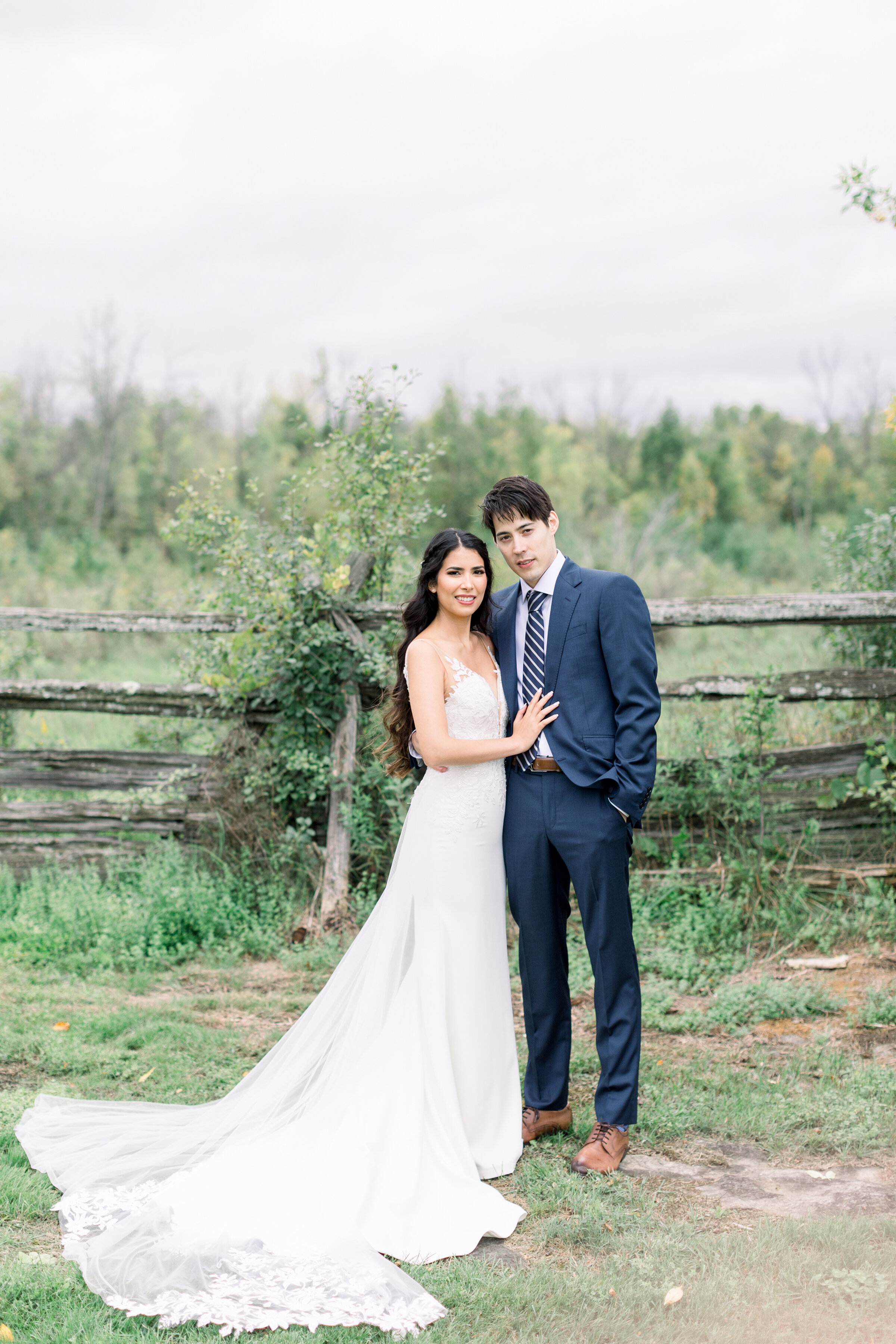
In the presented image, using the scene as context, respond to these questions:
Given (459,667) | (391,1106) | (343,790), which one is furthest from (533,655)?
(343,790)

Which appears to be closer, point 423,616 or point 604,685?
point 604,685

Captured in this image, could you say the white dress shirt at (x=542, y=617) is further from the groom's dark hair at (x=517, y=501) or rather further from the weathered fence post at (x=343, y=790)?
the weathered fence post at (x=343, y=790)

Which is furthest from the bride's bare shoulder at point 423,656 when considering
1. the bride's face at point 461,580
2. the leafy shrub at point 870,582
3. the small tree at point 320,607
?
the leafy shrub at point 870,582

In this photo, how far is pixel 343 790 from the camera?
590 centimetres

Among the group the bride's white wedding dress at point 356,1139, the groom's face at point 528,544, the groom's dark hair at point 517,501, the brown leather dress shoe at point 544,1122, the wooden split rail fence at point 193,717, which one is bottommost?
the brown leather dress shoe at point 544,1122

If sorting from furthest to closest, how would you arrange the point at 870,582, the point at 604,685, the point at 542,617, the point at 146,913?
the point at 870,582 < the point at 146,913 < the point at 542,617 < the point at 604,685

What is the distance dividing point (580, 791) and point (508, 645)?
24.1 inches

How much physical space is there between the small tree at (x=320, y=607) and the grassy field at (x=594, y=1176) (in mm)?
916

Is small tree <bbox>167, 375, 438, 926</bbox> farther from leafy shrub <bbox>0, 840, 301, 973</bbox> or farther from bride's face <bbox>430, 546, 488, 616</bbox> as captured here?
bride's face <bbox>430, 546, 488, 616</bbox>

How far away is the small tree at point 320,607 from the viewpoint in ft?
19.3

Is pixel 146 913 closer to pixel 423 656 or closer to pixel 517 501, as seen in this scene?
pixel 423 656

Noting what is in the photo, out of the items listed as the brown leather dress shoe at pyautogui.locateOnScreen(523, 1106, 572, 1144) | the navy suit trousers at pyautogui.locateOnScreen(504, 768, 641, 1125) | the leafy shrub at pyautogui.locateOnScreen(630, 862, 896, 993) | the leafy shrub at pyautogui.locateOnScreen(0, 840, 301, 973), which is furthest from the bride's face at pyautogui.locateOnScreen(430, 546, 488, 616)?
the leafy shrub at pyautogui.locateOnScreen(0, 840, 301, 973)

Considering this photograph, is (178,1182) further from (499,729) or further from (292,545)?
(292,545)

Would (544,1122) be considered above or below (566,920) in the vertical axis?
below
